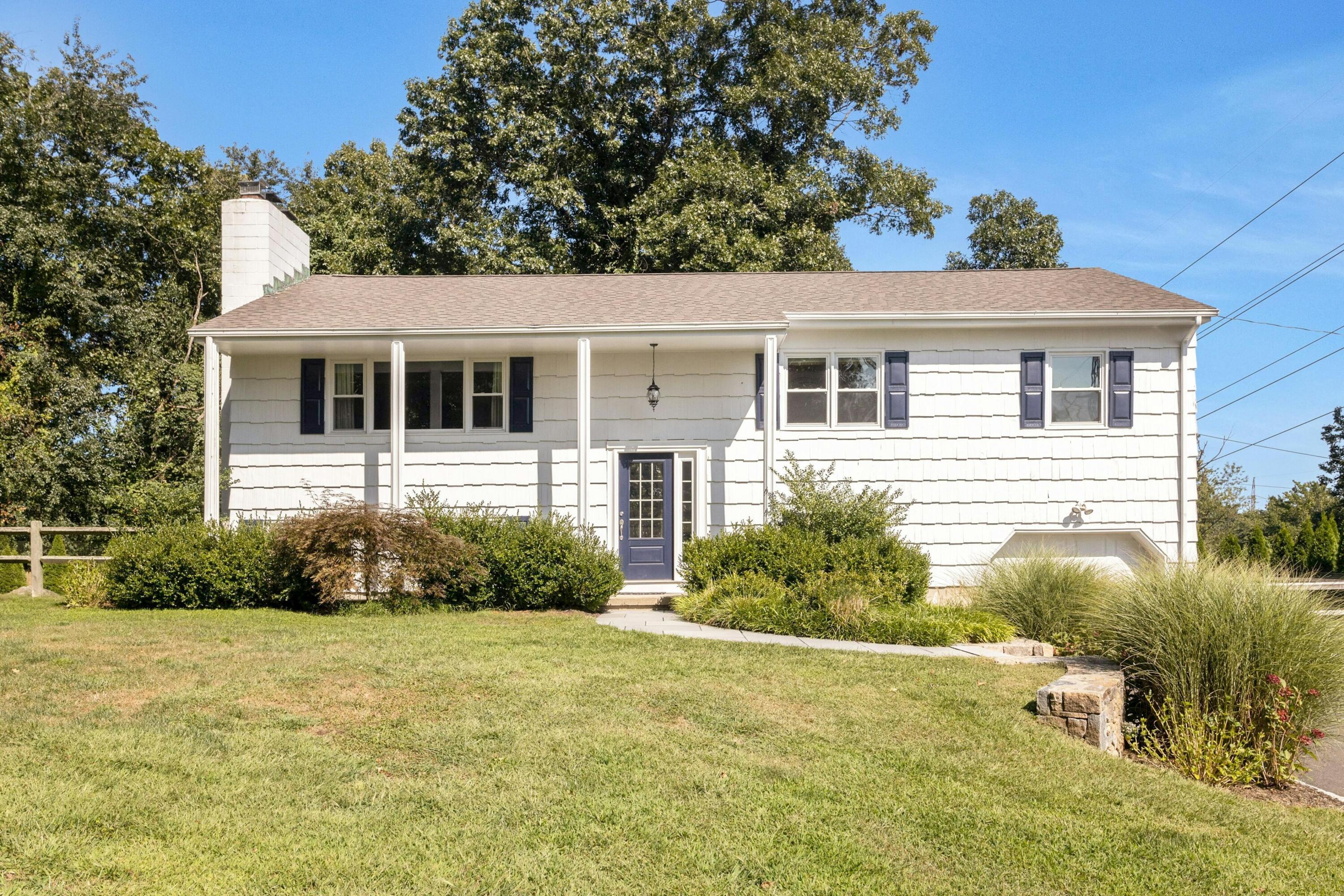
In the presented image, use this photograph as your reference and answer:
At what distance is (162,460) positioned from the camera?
20.1 meters

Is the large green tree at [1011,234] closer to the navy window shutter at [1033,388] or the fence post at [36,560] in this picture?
the navy window shutter at [1033,388]

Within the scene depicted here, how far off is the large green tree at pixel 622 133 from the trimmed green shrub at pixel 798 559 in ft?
36.2

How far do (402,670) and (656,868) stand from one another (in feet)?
12.9

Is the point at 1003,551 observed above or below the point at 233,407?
below

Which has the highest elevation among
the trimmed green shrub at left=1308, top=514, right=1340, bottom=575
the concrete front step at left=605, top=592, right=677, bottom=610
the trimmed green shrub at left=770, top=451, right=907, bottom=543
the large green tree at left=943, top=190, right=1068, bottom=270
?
the large green tree at left=943, top=190, right=1068, bottom=270

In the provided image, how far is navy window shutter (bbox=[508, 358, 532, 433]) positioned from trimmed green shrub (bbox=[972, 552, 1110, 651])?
6.73 metres

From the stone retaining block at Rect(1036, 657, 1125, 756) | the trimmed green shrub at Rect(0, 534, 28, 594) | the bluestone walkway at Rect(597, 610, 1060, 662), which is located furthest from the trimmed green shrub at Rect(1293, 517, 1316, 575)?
the trimmed green shrub at Rect(0, 534, 28, 594)

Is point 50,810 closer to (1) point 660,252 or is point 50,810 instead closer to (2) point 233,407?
(2) point 233,407

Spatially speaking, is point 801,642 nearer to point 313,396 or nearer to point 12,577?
point 313,396

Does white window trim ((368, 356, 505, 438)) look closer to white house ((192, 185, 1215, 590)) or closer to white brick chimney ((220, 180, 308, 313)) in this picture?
white house ((192, 185, 1215, 590))

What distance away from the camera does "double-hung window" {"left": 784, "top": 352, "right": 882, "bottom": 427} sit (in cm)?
1351

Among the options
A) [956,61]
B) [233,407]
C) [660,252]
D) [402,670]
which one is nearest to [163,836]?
[402,670]

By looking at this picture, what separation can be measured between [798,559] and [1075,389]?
544 centimetres

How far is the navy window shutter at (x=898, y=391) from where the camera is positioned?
43.9ft
